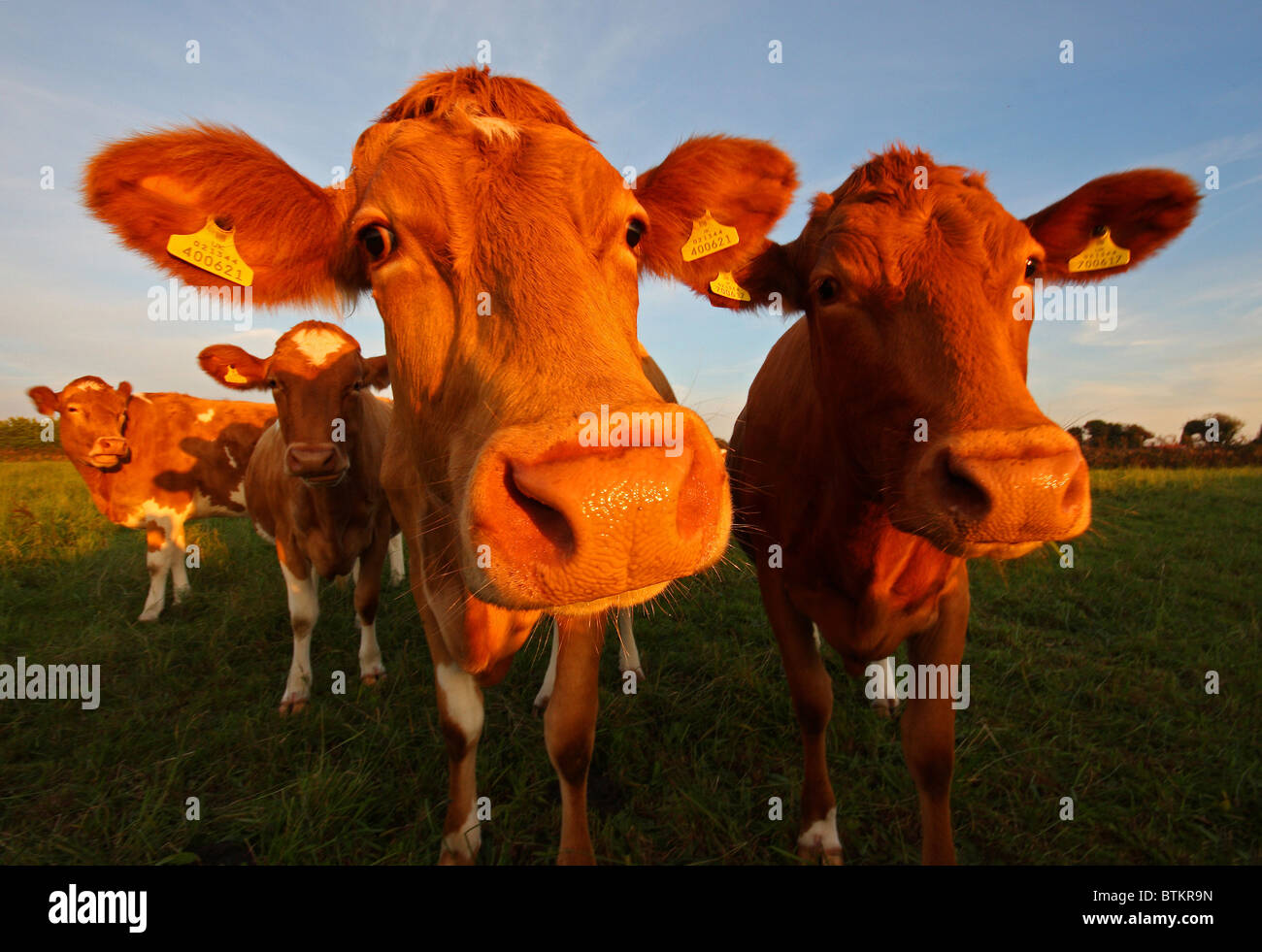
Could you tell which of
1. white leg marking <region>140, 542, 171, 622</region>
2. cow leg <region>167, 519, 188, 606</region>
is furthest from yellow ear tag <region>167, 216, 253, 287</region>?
cow leg <region>167, 519, 188, 606</region>

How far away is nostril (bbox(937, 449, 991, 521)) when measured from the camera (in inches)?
68.6

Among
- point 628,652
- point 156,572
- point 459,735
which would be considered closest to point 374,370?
point 628,652

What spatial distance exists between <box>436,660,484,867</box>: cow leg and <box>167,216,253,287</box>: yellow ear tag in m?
1.91

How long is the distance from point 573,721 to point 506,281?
1977 mm

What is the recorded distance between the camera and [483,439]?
1469 mm

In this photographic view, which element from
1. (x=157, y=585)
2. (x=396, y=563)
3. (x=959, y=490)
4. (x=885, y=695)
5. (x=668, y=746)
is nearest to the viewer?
(x=959, y=490)

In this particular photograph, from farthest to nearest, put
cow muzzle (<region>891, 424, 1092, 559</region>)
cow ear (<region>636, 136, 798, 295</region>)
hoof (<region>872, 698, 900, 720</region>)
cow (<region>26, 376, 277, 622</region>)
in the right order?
cow (<region>26, 376, 277, 622</region>) → hoof (<region>872, 698, 900, 720</region>) → cow ear (<region>636, 136, 798, 295</region>) → cow muzzle (<region>891, 424, 1092, 559</region>)

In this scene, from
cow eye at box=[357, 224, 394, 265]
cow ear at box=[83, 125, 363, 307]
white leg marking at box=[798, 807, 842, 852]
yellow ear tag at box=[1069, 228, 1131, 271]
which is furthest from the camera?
yellow ear tag at box=[1069, 228, 1131, 271]

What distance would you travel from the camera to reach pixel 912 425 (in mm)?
2064

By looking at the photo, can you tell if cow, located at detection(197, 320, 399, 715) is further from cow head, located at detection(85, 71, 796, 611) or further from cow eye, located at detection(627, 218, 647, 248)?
cow eye, located at detection(627, 218, 647, 248)

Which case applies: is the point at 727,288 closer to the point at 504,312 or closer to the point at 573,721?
the point at 504,312

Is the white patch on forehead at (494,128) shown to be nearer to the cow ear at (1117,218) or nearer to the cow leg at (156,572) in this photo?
the cow ear at (1117,218)
